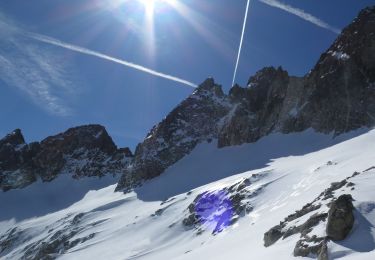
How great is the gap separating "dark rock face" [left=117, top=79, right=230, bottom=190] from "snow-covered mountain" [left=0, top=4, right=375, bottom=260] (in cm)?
28

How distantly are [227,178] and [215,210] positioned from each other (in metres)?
16.8

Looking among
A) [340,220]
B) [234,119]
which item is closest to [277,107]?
[234,119]

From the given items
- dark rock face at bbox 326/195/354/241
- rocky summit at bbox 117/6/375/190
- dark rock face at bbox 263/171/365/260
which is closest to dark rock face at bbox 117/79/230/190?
rocky summit at bbox 117/6/375/190

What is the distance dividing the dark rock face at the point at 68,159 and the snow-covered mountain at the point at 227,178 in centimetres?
36

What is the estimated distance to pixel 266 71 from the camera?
97938mm

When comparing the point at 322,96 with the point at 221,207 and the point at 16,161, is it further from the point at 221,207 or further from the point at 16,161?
the point at 16,161

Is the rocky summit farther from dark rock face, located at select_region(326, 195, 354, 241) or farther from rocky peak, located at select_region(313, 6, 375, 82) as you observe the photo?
dark rock face, located at select_region(326, 195, 354, 241)

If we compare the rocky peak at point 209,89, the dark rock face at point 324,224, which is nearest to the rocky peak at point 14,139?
the rocky peak at point 209,89

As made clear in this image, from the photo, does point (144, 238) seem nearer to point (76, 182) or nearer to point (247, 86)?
point (247, 86)

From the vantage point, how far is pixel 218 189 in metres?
59.3

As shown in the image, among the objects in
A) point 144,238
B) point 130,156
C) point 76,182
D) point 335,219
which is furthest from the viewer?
point 130,156

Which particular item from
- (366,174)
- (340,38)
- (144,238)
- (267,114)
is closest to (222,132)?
(267,114)

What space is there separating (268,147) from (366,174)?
50.6 metres

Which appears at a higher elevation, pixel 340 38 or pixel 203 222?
pixel 340 38
